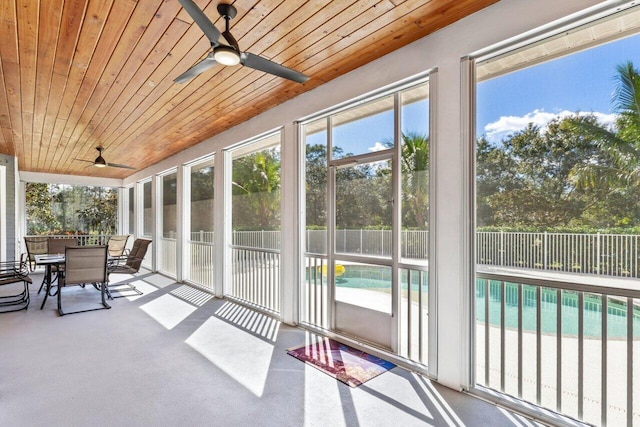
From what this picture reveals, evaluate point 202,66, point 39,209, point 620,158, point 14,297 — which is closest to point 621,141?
point 620,158

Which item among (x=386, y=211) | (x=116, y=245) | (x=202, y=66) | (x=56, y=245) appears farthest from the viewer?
(x=116, y=245)

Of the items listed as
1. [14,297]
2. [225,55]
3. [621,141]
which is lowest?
[14,297]

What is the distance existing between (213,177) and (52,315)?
2787 millimetres

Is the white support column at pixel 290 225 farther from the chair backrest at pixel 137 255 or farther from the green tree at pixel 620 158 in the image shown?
the chair backrest at pixel 137 255

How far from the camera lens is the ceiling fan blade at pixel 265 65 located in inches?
85.0

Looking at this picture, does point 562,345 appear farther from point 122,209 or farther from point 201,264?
point 122,209

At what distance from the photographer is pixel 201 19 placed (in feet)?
5.68

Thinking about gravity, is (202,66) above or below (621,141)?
above

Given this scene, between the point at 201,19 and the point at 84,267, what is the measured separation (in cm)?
405

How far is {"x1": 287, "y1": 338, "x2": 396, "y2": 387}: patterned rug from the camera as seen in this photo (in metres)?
2.54

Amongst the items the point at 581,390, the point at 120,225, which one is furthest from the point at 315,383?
the point at 120,225

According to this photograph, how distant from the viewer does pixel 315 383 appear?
7.92ft

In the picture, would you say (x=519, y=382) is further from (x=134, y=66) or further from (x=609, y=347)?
(x=134, y=66)

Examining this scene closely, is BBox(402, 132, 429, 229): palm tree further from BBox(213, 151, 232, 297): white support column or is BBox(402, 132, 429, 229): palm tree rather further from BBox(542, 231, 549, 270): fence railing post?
BBox(213, 151, 232, 297): white support column
